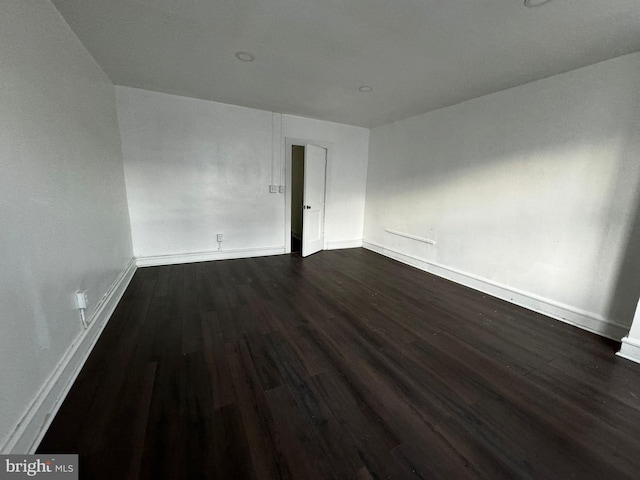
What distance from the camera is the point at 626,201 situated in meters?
2.23

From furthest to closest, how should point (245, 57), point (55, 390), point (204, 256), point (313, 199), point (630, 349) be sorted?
point (313, 199), point (204, 256), point (245, 57), point (630, 349), point (55, 390)

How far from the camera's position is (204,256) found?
13.5ft

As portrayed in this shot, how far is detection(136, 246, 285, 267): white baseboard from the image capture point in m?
3.78

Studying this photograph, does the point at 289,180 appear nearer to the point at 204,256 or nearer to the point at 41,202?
the point at 204,256

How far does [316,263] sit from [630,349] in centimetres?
338

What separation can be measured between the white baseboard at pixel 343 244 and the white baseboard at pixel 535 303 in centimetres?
145

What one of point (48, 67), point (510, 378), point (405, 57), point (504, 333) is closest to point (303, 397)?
point (510, 378)

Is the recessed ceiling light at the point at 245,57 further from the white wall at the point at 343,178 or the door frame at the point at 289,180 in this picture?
the white wall at the point at 343,178

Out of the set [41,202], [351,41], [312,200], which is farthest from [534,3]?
[312,200]

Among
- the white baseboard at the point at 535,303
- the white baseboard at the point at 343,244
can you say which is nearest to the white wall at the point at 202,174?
→ the white baseboard at the point at 343,244

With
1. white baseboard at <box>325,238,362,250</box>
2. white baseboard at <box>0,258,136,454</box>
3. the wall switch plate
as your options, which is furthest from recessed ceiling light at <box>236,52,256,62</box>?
white baseboard at <box>325,238,362,250</box>

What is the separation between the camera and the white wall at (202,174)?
11.5 feet

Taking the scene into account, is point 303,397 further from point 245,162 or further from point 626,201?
point 245,162

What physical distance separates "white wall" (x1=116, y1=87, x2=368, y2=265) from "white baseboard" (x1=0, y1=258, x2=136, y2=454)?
5.48ft
